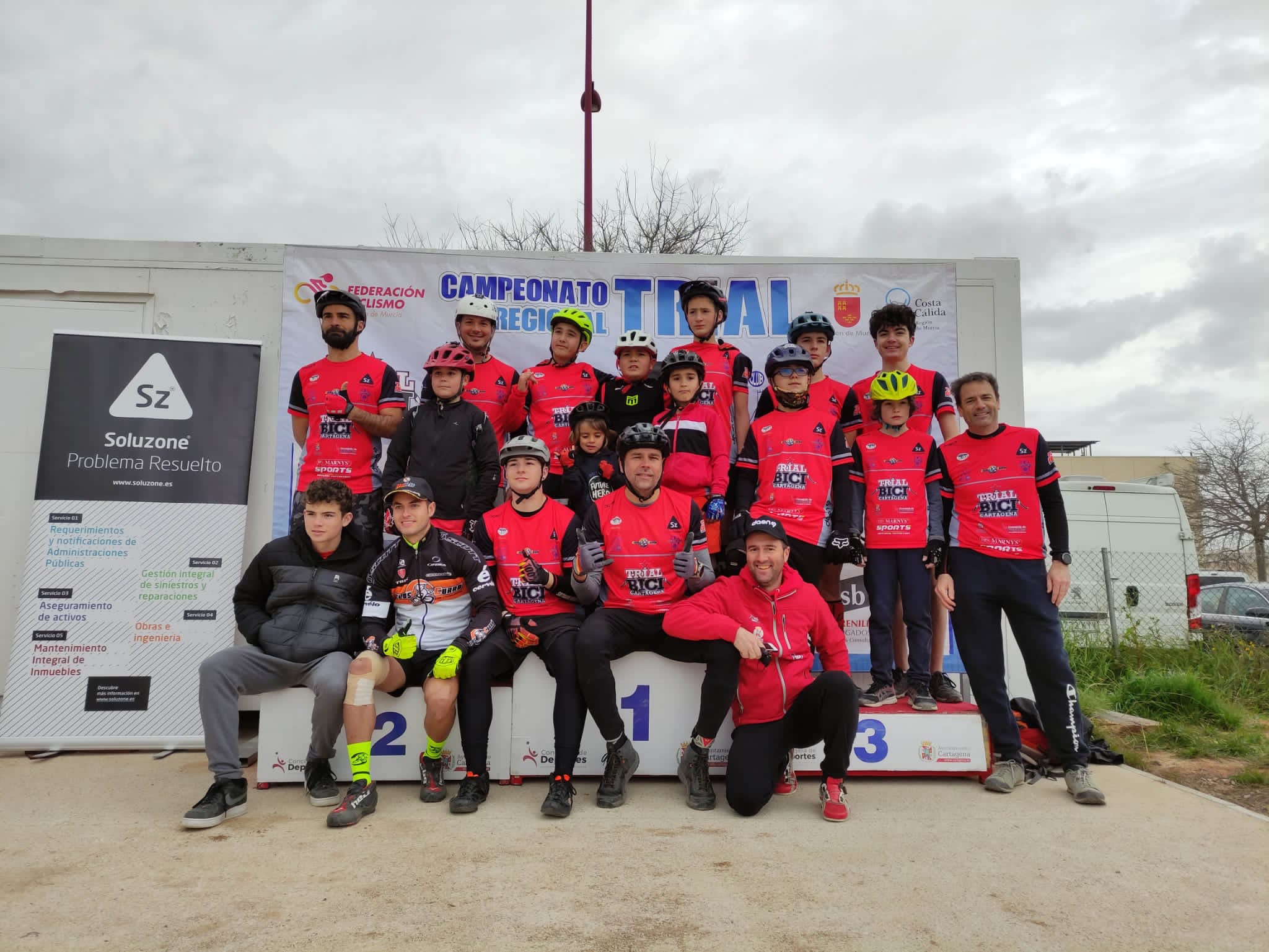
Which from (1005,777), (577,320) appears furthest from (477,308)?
(1005,777)

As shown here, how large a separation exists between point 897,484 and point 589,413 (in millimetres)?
1869

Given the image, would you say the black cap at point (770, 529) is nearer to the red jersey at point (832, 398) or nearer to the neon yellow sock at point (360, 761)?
the red jersey at point (832, 398)

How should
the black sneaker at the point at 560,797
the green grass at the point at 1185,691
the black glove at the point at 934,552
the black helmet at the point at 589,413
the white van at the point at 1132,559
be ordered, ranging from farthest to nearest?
1. the white van at the point at 1132,559
2. the green grass at the point at 1185,691
3. the black helmet at the point at 589,413
4. the black glove at the point at 934,552
5. the black sneaker at the point at 560,797

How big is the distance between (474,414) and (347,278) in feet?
6.60

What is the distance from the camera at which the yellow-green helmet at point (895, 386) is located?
15.1 feet

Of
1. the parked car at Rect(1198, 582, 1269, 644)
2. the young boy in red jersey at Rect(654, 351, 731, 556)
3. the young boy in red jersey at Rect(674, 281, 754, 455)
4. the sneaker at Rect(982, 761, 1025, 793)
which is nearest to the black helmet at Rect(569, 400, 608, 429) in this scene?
the young boy in red jersey at Rect(654, 351, 731, 556)

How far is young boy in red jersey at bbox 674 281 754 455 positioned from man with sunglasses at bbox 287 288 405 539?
1.99m

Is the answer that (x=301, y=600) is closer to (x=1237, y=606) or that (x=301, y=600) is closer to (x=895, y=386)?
(x=895, y=386)

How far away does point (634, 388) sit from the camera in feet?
16.3

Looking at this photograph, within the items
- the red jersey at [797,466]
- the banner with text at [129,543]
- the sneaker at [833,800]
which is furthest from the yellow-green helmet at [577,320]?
the sneaker at [833,800]

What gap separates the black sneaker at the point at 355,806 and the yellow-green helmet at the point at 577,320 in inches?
119

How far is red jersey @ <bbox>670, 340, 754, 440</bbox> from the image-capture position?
5133mm

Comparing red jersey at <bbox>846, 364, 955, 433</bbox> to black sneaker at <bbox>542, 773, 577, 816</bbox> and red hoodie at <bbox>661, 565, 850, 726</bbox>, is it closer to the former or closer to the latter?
red hoodie at <bbox>661, 565, 850, 726</bbox>

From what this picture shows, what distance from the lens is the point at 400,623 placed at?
4.08 m
